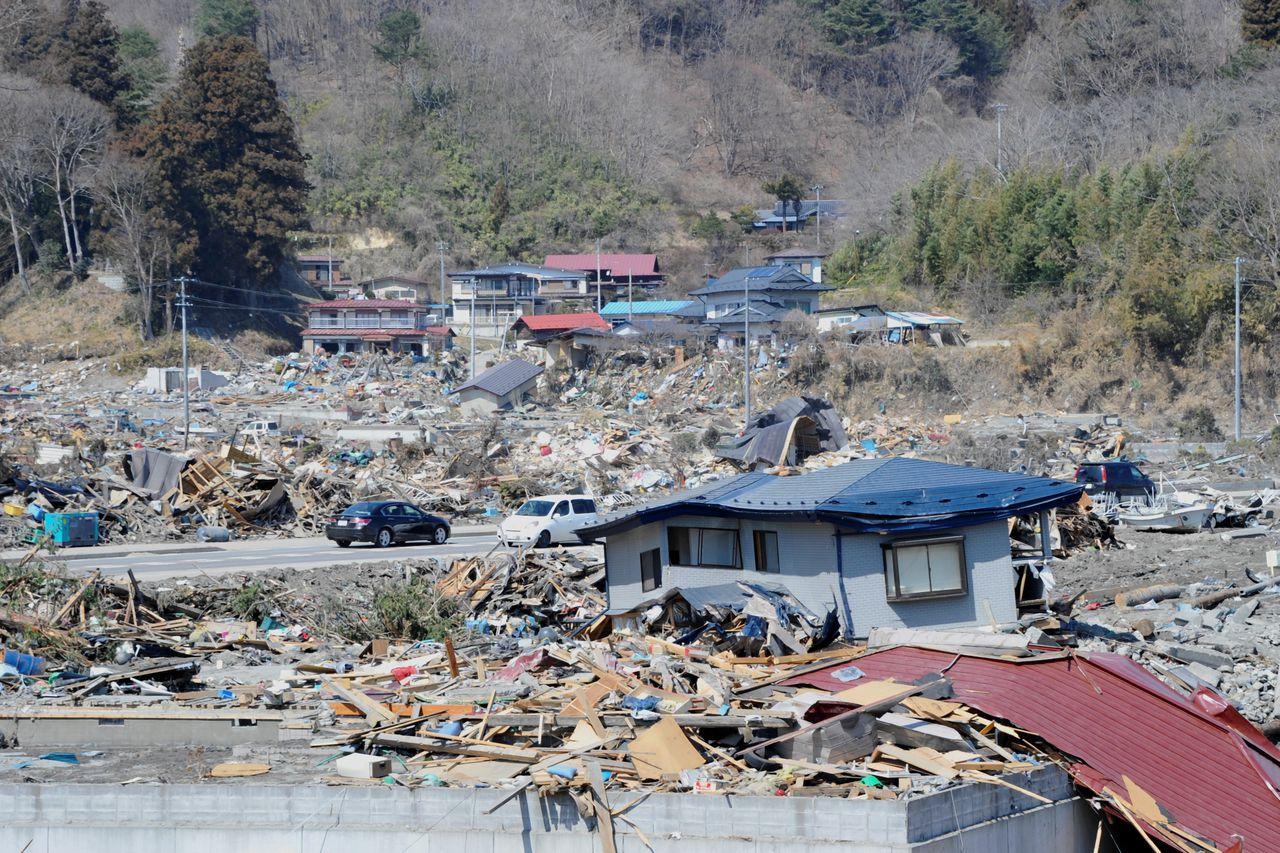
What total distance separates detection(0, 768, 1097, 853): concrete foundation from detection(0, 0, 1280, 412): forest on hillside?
48.8m

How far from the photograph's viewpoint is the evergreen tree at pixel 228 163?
245 feet

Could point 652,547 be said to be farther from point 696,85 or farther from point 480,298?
point 696,85

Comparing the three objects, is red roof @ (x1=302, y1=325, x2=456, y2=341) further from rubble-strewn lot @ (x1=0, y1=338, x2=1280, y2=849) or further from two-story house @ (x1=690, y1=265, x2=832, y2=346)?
rubble-strewn lot @ (x1=0, y1=338, x2=1280, y2=849)

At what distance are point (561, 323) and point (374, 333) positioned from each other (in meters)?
11.5

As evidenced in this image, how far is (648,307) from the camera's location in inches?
2864

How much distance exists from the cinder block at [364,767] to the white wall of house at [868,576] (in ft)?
22.5

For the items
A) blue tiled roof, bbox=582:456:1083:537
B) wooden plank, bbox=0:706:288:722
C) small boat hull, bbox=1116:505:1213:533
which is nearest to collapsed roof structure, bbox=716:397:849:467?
small boat hull, bbox=1116:505:1213:533

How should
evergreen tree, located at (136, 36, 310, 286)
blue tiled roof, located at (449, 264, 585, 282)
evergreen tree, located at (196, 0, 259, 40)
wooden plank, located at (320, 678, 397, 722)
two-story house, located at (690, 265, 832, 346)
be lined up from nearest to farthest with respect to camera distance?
wooden plank, located at (320, 678, 397, 722) → two-story house, located at (690, 265, 832, 346) → evergreen tree, located at (136, 36, 310, 286) → blue tiled roof, located at (449, 264, 585, 282) → evergreen tree, located at (196, 0, 259, 40)

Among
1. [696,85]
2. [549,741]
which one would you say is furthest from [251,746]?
[696,85]

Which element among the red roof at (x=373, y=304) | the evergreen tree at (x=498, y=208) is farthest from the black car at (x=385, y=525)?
the evergreen tree at (x=498, y=208)

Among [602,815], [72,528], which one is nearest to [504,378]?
[72,528]

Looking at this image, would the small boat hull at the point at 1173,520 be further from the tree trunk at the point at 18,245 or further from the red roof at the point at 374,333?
the tree trunk at the point at 18,245

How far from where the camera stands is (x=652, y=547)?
19203mm

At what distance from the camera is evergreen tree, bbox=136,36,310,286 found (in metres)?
74.6
